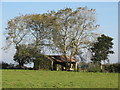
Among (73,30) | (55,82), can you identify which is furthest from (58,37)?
(55,82)

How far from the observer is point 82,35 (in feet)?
129

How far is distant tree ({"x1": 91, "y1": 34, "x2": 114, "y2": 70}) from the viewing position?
37781mm

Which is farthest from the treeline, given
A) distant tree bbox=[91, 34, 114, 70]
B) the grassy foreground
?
the grassy foreground

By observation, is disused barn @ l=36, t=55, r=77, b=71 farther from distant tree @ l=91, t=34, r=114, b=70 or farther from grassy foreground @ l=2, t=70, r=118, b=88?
grassy foreground @ l=2, t=70, r=118, b=88

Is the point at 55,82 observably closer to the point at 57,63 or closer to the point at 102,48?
the point at 102,48

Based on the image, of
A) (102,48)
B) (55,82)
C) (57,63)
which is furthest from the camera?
(57,63)

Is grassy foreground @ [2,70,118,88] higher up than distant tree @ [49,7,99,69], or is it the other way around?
distant tree @ [49,7,99,69]

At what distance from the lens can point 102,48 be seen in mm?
38062

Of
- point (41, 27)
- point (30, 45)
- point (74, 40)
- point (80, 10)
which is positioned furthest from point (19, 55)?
point (80, 10)

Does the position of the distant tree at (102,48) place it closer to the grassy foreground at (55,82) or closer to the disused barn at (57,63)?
the disused barn at (57,63)

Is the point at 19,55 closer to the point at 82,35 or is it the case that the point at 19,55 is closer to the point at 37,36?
the point at 37,36

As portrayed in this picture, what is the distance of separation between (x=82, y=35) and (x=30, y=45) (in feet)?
27.8

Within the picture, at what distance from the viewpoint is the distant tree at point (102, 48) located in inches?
1487

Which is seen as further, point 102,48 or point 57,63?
point 57,63
